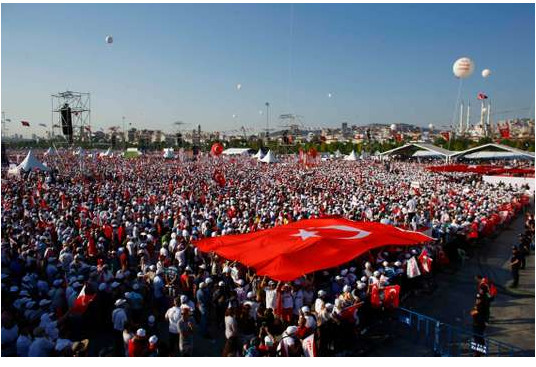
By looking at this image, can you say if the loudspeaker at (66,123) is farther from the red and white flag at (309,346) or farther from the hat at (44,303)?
the red and white flag at (309,346)

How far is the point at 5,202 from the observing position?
56.7 ft

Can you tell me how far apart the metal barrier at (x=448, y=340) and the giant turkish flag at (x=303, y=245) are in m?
1.67

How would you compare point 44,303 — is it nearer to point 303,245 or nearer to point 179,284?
point 179,284

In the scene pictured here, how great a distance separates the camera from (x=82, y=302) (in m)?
6.85

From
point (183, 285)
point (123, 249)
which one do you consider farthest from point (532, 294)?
point (123, 249)

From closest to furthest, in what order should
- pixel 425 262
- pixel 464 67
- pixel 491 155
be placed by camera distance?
pixel 425 262 < pixel 464 67 < pixel 491 155

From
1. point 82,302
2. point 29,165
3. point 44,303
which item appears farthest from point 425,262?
point 29,165

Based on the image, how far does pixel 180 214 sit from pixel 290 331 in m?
9.19

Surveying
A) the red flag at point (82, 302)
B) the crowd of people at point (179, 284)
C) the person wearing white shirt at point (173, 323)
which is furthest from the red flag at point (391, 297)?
the red flag at point (82, 302)

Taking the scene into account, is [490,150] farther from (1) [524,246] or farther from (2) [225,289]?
(2) [225,289]

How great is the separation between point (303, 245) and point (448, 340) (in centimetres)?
326

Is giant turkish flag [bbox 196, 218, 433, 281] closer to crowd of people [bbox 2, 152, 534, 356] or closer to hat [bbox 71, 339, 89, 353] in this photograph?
crowd of people [bbox 2, 152, 534, 356]

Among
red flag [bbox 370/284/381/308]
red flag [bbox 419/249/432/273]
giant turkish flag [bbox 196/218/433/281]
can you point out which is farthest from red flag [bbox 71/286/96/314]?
red flag [bbox 419/249/432/273]

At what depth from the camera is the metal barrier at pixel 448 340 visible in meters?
6.50
